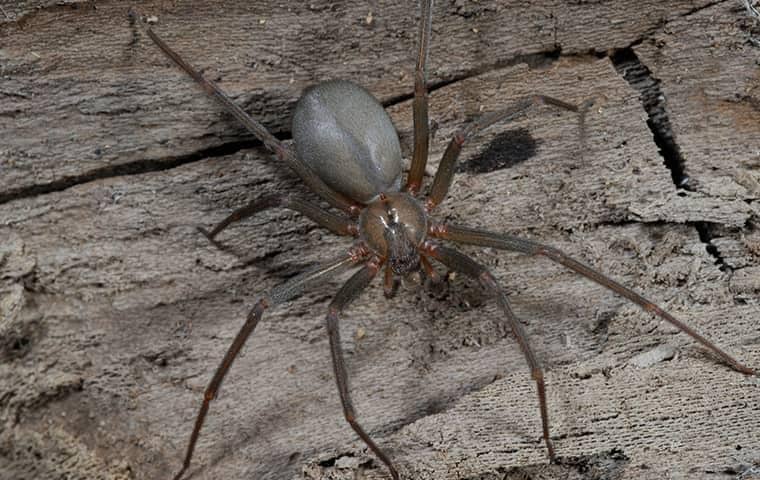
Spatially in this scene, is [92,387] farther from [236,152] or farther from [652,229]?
[652,229]

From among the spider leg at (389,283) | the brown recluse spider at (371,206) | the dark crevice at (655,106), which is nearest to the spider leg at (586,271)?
the brown recluse spider at (371,206)

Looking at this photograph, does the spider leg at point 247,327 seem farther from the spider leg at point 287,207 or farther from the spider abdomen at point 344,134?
the spider abdomen at point 344,134

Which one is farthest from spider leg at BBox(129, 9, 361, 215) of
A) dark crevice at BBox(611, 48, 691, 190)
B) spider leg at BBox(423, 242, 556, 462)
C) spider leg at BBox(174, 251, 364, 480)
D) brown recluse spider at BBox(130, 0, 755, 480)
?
dark crevice at BBox(611, 48, 691, 190)

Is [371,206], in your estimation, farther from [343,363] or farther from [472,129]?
[343,363]

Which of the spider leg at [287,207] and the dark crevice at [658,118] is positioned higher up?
the dark crevice at [658,118]

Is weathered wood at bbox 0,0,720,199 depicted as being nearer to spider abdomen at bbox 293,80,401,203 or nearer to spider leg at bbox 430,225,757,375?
spider abdomen at bbox 293,80,401,203

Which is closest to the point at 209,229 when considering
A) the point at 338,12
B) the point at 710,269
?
the point at 338,12
